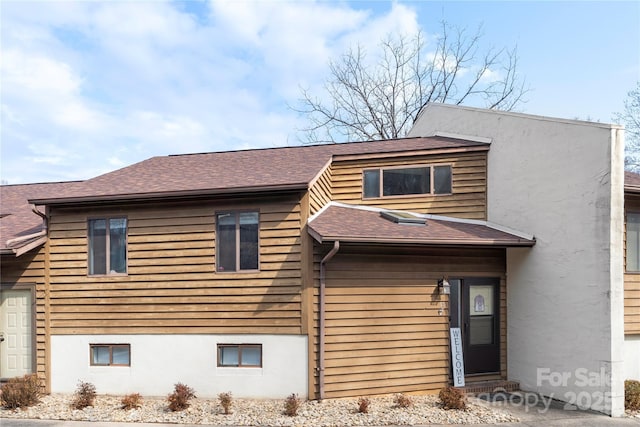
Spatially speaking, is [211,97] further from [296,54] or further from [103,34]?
[103,34]

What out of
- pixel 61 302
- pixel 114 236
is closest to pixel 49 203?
pixel 114 236

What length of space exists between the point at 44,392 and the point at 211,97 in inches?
372

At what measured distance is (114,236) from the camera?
29.4 feet

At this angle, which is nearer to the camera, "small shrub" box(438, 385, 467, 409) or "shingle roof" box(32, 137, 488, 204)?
"small shrub" box(438, 385, 467, 409)

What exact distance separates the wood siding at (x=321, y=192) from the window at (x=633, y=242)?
20.3 feet

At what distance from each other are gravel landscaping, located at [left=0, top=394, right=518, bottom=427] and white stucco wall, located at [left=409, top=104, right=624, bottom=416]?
1.65m

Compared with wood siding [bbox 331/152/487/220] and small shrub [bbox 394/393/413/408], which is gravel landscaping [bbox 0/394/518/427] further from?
wood siding [bbox 331/152/487/220]

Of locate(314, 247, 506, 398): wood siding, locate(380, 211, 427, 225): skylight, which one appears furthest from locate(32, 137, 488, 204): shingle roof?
locate(314, 247, 506, 398): wood siding

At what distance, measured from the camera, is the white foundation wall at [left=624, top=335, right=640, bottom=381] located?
337 inches

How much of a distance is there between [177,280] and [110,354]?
6.75 feet

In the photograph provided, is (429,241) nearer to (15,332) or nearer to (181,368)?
(181,368)

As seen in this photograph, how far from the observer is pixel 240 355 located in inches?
325

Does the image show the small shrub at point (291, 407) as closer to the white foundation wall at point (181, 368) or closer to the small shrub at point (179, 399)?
the white foundation wall at point (181, 368)

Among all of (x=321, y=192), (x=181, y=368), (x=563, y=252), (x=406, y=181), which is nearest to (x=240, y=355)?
(x=181, y=368)
